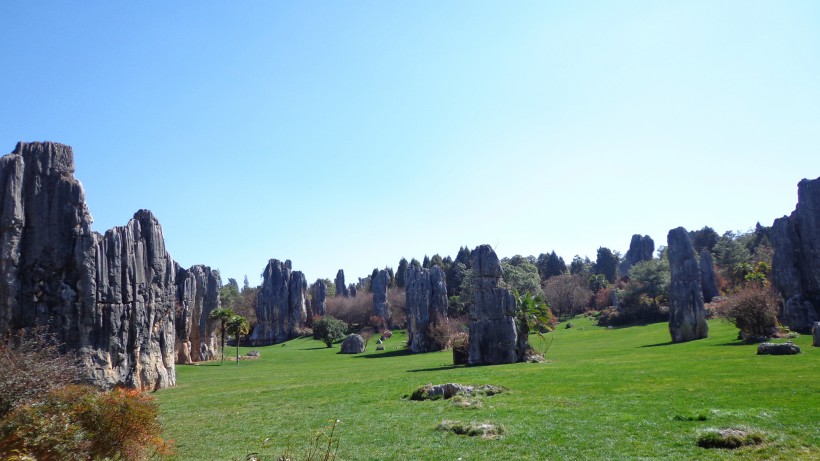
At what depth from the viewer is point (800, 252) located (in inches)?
2061

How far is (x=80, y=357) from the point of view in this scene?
26.3 metres

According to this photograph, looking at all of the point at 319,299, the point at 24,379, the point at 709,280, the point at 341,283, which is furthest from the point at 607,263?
the point at 24,379

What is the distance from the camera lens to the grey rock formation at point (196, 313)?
56781mm

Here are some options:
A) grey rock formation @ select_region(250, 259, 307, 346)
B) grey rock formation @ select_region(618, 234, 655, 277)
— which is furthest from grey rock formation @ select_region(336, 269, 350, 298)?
grey rock formation @ select_region(618, 234, 655, 277)

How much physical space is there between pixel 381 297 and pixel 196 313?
157 ft

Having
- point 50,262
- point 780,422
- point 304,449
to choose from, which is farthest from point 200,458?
point 50,262

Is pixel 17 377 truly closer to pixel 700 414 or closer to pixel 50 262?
pixel 50 262

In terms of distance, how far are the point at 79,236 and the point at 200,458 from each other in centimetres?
1916

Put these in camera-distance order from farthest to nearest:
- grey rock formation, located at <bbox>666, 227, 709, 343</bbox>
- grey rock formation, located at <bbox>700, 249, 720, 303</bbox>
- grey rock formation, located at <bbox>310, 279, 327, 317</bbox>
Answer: grey rock formation, located at <bbox>310, 279, 327, 317</bbox> < grey rock formation, located at <bbox>700, 249, 720, 303</bbox> < grey rock formation, located at <bbox>666, 227, 709, 343</bbox>

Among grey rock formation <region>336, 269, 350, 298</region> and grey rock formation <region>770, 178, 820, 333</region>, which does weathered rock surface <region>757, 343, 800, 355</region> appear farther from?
grey rock formation <region>336, 269, 350, 298</region>

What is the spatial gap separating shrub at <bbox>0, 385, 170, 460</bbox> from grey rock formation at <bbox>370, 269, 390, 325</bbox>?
91145 millimetres

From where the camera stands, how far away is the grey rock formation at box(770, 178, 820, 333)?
165ft

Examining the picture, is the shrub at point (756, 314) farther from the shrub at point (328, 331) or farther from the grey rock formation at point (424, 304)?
the shrub at point (328, 331)

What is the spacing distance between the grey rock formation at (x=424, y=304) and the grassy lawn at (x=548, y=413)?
111ft
